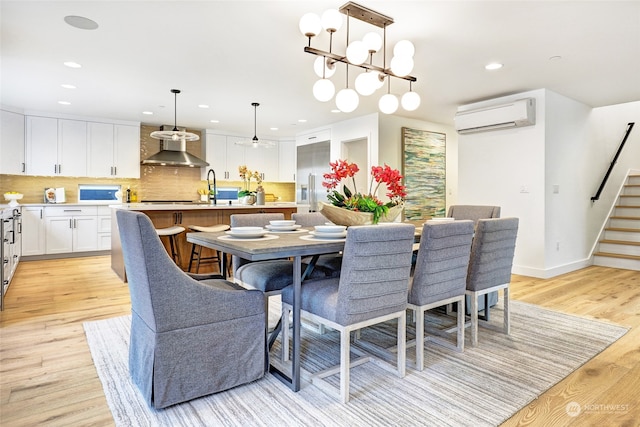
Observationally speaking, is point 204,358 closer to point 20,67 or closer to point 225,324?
point 225,324

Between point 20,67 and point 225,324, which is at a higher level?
point 20,67

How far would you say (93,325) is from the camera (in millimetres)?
2873

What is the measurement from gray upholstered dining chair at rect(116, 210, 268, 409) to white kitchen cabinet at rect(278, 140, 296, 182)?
6.43 meters

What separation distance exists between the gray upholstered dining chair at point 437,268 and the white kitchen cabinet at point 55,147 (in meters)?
6.23

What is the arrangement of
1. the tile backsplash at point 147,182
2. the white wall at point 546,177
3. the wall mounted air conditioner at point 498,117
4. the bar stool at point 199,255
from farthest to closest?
1. the tile backsplash at point 147,182
2. the white wall at point 546,177
3. the wall mounted air conditioner at point 498,117
4. the bar stool at point 199,255

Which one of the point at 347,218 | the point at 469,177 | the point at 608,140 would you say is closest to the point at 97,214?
the point at 347,218

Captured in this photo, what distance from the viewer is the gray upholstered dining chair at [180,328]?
165 centimetres

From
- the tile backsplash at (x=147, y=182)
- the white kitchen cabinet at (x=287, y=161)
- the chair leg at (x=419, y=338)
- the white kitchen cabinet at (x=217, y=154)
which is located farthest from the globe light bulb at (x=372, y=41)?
the white kitchen cabinet at (x=287, y=161)

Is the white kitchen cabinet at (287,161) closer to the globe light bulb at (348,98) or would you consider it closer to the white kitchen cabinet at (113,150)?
the white kitchen cabinet at (113,150)

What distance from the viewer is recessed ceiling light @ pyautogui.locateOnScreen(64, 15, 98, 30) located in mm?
2764

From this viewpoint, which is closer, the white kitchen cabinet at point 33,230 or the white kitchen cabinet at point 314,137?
the white kitchen cabinet at point 33,230

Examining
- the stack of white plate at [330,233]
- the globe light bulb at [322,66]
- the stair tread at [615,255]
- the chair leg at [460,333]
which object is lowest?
the chair leg at [460,333]

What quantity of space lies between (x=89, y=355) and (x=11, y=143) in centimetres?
496

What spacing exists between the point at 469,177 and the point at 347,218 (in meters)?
3.59
